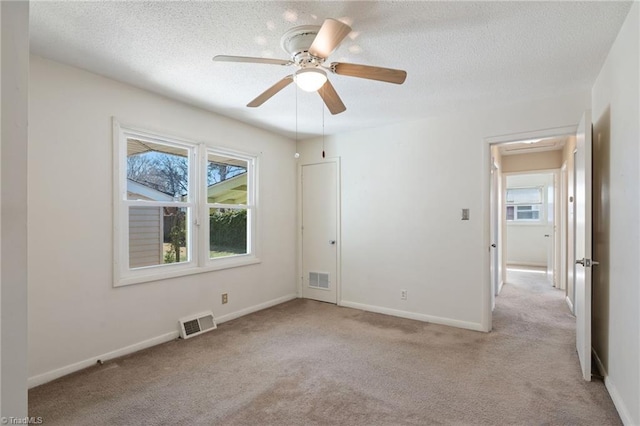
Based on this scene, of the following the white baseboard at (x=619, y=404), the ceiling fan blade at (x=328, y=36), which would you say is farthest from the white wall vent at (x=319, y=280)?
the ceiling fan blade at (x=328, y=36)

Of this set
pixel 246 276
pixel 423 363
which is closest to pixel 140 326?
pixel 246 276

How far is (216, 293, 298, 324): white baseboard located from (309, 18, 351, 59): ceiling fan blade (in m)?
3.08

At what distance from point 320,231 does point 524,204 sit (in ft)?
20.1

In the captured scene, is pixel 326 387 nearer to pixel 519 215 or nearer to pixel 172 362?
pixel 172 362

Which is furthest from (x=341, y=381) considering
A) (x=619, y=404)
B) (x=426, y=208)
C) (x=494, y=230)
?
(x=494, y=230)

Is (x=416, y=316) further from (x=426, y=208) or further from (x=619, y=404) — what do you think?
(x=619, y=404)

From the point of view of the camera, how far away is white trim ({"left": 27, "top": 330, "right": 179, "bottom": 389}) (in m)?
2.38

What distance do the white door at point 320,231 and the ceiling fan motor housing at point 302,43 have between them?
259 cm

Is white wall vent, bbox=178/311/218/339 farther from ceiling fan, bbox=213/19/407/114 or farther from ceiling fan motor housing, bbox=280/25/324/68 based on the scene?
ceiling fan motor housing, bbox=280/25/324/68

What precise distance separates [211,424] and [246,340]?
4.29 ft

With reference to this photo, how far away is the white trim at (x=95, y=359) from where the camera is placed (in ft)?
7.79

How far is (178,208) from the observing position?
3486 millimetres

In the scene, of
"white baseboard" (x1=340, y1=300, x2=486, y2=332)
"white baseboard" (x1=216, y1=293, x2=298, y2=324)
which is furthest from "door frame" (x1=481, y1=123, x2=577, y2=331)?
"white baseboard" (x1=216, y1=293, x2=298, y2=324)

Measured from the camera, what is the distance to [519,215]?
27.1ft
